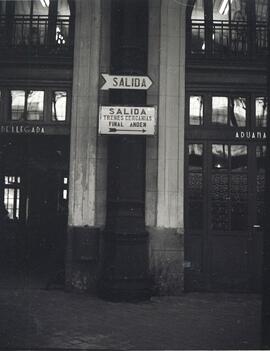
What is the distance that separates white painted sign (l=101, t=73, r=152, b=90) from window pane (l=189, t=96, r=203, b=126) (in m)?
1.20

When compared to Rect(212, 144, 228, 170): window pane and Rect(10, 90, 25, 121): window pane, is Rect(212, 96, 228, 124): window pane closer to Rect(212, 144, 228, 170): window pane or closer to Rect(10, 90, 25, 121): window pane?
Rect(212, 144, 228, 170): window pane

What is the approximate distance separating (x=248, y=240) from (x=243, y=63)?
11.5 ft

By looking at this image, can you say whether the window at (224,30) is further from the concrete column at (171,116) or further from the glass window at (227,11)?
the concrete column at (171,116)

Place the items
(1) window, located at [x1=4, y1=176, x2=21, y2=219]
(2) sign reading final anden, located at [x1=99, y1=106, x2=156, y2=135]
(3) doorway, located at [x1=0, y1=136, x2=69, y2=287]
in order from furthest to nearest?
(1) window, located at [x1=4, y1=176, x2=21, y2=219] < (3) doorway, located at [x1=0, y1=136, x2=69, y2=287] < (2) sign reading final anden, located at [x1=99, y1=106, x2=156, y2=135]

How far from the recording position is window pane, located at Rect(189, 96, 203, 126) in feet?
31.4

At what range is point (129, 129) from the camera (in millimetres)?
8703

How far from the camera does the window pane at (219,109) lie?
31.4 feet

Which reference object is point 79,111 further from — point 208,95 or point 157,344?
point 157,344

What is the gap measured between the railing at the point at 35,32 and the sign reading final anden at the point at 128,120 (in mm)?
1836

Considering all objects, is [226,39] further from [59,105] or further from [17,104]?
[17,104]

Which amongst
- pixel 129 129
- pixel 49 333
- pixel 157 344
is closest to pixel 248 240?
pixel 129 129

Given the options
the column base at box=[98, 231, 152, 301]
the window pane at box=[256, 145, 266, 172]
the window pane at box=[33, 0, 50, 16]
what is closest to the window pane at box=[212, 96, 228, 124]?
the window pane at box=[256, 145, 266, 172]

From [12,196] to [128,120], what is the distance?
3.87m

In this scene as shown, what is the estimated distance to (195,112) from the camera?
9.57 m
